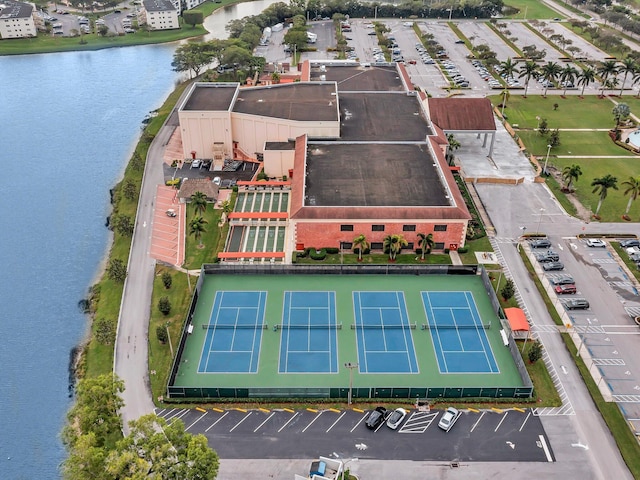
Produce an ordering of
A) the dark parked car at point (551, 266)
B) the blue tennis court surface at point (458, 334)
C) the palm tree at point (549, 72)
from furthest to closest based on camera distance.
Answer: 1. the palm tree at point (549, 72)
2. the dark parked car at point (551, 266)
3. the blue tennis court surface at point (458, 334)

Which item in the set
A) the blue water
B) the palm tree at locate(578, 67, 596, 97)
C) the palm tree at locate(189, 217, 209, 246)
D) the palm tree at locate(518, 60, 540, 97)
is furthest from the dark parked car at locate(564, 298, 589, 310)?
the palm tree at locate(578, 67, 596, 97)

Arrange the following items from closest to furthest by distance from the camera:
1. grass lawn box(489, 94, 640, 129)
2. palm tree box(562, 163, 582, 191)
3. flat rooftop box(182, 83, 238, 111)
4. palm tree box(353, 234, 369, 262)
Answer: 1. palm tree box(353, 234, 369, 262)
2. palm tree box(562, 163, 582, 191)
3. flat rooftop box(182, 83, 238, 111)
4. grass lawn box(489, 94, 640, 129)

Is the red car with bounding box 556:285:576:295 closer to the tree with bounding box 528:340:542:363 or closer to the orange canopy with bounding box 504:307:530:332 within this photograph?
the orange canopy with bounding box 504:307:530:332

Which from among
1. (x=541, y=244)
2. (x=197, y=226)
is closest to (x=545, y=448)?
(x=541, y=244)

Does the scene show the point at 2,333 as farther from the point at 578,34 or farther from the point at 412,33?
the point at 578,34

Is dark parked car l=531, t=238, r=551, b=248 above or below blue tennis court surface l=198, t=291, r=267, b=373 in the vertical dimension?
above

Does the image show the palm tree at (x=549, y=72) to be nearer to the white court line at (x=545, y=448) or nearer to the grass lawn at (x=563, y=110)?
the grass lawn at (x=563, y=110)

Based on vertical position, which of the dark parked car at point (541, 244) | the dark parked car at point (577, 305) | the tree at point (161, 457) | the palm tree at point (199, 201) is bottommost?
the dark parked car at point (577, 305)

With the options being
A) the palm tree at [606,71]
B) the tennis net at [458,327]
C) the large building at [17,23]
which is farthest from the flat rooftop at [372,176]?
the large building at [17,23]
